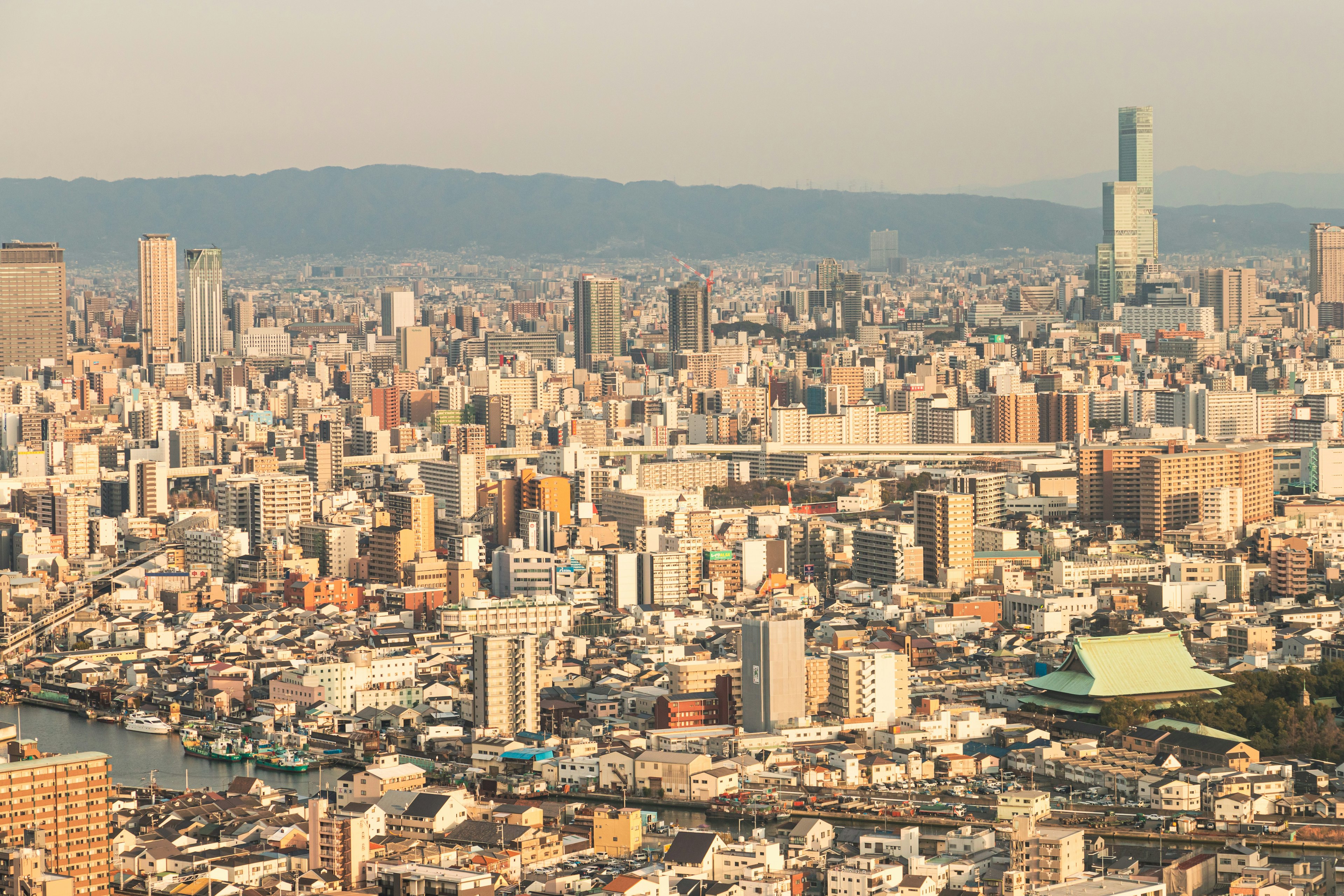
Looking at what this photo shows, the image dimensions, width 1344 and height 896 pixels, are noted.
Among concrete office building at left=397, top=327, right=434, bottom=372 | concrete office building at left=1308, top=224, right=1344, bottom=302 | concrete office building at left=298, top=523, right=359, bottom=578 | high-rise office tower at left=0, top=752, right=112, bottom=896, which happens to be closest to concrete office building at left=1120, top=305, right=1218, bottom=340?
concrete office building at left=1308, top=224, right=1344, bottom=302

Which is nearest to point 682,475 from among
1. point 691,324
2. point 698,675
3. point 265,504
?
point 265,504

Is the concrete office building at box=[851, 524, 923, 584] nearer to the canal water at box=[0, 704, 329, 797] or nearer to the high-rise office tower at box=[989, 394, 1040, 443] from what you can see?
the canal water at box=[0, 704, 329, 797]

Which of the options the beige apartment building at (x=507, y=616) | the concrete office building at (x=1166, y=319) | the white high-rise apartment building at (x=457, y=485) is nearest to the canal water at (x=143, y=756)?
the beige apartment building at (x=507, y=616)

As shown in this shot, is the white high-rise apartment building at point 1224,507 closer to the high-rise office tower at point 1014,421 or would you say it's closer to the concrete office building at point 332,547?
the concrete office building at point 332,547

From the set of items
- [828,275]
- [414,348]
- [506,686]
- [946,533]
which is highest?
[828,275]

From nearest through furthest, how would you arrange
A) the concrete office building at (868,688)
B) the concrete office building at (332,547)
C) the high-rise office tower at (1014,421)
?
1. the concrete office building at (868,688)
2. the concrete office building at (332,547)
3. the high-rise office tower at (1014,421)

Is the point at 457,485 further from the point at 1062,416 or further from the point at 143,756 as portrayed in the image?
the point at 1062,416
